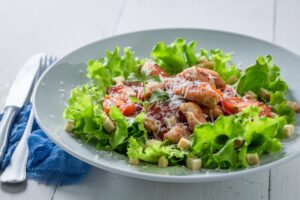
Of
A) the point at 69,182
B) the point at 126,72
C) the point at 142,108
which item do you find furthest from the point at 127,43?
A: the point at 69,182

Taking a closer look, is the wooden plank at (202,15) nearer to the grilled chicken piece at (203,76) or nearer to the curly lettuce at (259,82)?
the curly lettuce at (259,82)

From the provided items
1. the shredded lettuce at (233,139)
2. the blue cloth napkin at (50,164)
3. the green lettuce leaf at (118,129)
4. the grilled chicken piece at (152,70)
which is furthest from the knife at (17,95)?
the shredded lettuce at (233,139)

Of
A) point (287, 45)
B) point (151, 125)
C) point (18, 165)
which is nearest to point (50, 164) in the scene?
point (18, 165)

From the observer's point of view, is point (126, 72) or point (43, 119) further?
point (126, 72)

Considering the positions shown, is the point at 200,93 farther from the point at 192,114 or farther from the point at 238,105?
the point at 238,105

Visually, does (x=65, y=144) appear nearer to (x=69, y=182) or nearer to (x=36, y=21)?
(x=69, y=182)

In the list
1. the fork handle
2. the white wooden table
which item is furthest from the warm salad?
the white wooden table
